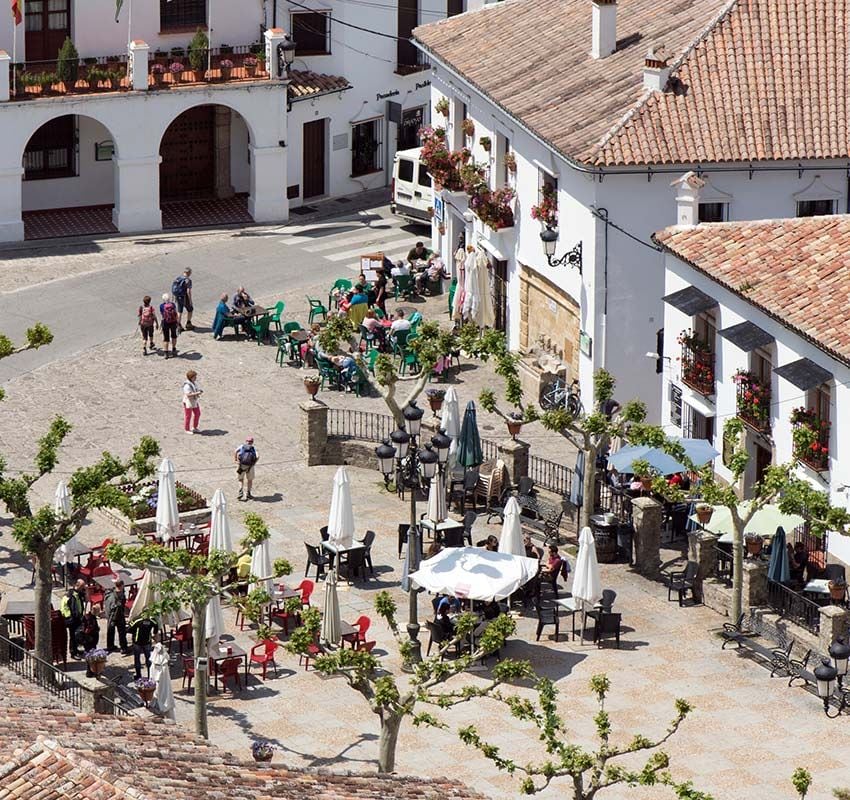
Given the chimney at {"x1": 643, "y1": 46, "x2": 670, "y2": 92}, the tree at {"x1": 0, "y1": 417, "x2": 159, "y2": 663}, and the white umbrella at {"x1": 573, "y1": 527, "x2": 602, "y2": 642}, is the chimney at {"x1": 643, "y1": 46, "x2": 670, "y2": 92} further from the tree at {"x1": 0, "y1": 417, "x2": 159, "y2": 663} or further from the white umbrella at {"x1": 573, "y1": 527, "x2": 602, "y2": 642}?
the tree at {"x1": 0, "y1": 417, "x2": 159, "y2": 663}

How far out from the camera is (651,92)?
5122cm

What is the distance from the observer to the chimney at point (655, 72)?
167 feet

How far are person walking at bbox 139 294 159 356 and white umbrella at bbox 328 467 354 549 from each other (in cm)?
1304

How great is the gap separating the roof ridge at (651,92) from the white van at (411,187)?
1573cm

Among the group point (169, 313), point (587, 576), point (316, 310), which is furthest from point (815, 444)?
point (169, 313)

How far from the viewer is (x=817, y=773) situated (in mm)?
37438

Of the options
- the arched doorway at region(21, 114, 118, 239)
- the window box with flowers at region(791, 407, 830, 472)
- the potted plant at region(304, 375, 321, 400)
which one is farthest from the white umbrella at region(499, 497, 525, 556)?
the arched doorway at region(21, 114, 118, 239)

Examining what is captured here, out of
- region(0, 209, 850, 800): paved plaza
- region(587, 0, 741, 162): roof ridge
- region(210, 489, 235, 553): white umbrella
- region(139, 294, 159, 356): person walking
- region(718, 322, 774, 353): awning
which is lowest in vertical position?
region(0, 209, 850, 800): paved plaza

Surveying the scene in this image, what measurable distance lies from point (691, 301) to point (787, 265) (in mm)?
2329

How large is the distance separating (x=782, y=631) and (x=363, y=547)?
26.1 ft

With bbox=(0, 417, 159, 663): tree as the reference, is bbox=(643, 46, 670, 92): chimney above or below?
above

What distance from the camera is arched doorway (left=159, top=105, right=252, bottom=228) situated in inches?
2726

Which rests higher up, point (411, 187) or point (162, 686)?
point (411, 187)

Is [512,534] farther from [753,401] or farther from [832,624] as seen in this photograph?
[832,624]
